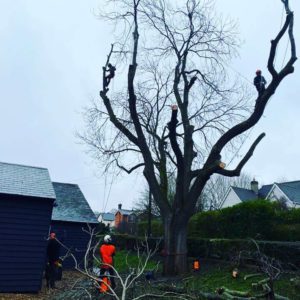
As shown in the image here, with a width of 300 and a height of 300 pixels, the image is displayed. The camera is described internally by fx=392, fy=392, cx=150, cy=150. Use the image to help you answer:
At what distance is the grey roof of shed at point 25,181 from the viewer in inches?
482

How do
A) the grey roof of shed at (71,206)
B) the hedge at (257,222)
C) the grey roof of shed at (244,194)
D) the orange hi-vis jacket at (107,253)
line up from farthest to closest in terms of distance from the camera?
the grey roof of shed at (244,194)
the grey roof of shed at (71,206)
the hedge at (257,222)
the orange hi-vis jacket at (107,253)

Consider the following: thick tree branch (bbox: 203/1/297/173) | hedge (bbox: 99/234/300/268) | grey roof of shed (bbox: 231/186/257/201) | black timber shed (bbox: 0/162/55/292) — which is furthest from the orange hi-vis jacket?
grey roof of shed (bbox: 231/186/257/201)

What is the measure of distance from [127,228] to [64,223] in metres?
32.1

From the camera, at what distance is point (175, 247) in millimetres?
14219

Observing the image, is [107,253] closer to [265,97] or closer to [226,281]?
[226,281]

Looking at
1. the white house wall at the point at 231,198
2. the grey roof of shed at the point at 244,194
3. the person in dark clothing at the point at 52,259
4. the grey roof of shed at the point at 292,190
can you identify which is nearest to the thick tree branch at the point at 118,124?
the person in dark clothing at the point at 52,259

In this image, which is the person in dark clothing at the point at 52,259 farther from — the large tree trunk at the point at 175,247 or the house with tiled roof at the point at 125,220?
the house with tiled roof at the point at 125,220

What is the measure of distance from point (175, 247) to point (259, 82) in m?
6.51

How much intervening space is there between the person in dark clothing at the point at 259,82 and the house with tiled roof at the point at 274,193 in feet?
60.6

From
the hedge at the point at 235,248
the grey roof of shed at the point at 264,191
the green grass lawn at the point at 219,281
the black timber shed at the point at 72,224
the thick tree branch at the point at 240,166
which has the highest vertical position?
the grey roof of shed at the point at 264,191

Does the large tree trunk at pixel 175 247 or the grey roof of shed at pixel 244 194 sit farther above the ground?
the grey roof of shed at pixel 244 194

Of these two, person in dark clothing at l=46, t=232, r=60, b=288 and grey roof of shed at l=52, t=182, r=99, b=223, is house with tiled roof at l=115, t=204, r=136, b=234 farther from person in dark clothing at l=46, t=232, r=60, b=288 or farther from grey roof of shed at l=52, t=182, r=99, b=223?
person in dark clothing at l=46, t=232, r=60, b=288

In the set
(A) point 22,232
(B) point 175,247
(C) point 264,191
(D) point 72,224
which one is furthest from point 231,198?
(A) point 22,232

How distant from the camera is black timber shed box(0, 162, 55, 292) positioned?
11961 millimetres
